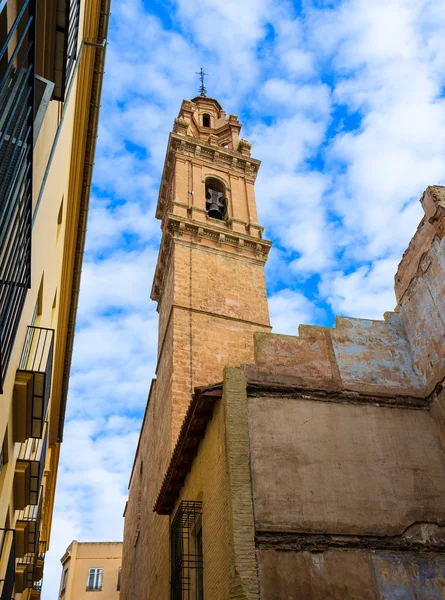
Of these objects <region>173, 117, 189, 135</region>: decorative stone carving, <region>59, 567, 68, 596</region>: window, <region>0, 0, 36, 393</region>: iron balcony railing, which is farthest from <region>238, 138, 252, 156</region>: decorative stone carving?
<region>59, 567, 68, 596</region>: window

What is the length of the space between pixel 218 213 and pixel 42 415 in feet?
46.5

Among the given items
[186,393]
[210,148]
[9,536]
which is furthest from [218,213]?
[9,536]

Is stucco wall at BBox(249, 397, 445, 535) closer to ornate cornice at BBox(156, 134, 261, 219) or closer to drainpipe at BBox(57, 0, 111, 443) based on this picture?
drainpipe at BBox(57, 0, 111, 443)

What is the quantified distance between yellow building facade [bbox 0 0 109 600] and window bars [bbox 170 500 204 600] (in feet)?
7.64

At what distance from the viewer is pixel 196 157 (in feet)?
68.1

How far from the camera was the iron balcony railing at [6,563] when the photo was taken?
743 centimetres

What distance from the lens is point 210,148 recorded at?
2119 cm

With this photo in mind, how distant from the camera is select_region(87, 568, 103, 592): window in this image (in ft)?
104

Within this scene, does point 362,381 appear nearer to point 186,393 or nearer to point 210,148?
point 186,393

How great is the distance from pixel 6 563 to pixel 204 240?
1154 cm

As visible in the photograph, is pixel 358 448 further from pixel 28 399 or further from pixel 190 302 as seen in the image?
pixel 190 302

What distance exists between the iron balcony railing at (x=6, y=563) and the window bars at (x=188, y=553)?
2444 millimetres

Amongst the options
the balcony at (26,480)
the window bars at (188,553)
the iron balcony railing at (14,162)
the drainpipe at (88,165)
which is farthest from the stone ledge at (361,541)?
the drainpipe at (88,165)

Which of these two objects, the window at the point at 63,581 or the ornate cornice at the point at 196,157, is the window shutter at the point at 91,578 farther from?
the ornate cornice at the point at 196,157
